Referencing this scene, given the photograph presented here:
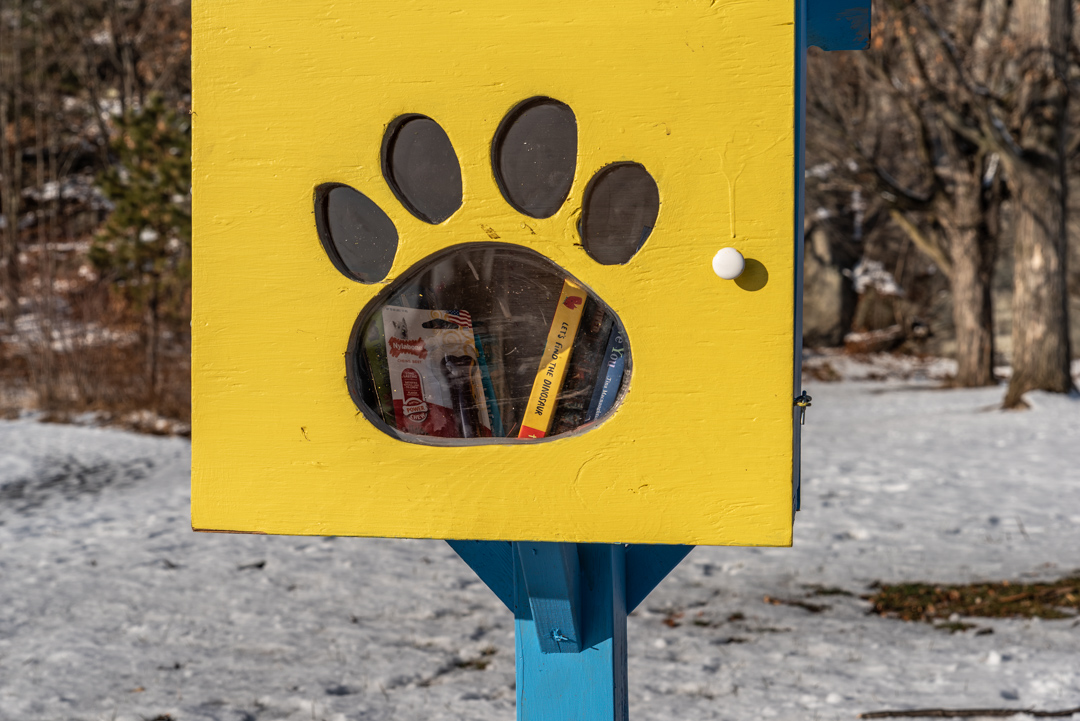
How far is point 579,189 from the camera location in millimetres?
1080

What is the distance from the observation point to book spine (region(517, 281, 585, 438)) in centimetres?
115

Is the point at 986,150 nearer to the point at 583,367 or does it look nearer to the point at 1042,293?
the point at 1042,293

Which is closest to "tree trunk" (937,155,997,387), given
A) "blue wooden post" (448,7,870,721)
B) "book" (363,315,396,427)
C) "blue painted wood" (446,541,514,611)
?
"blue wooden post" (448,7,870,721)

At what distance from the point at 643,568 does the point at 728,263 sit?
2.45 feet

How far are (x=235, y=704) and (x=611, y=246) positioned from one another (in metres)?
1.96

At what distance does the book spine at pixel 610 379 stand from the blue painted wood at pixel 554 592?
0.92 ft

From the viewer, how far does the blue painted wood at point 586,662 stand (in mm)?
1492

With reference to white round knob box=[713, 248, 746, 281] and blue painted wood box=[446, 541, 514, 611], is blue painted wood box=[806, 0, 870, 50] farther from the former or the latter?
blue painted wood box=[446, 541, 514, 611]

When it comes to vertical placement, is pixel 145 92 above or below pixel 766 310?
above

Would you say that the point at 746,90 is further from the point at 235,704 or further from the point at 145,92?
the point at 145,92

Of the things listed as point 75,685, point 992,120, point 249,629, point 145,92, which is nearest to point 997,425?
point 992,120

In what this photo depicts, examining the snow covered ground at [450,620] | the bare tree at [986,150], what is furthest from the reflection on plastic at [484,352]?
the bare tree at [986,150]

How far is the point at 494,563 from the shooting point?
1596mm

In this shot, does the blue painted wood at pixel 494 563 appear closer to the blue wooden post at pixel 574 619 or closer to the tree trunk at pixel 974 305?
the blue wooden post at pixel 574 619
